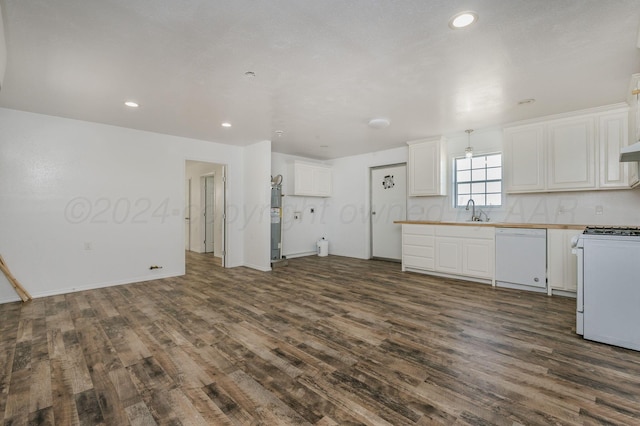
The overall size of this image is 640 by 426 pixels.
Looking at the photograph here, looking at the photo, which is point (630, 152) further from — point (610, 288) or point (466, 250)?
point (466, 250)

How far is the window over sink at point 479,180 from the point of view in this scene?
4738 mm

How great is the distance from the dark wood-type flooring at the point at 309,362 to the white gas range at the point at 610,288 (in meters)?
0.16

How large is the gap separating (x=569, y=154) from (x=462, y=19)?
3.16 metres

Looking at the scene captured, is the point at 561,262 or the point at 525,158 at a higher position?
the point at 525,158

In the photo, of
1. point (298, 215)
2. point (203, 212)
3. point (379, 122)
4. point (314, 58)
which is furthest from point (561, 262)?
point (203, 212)

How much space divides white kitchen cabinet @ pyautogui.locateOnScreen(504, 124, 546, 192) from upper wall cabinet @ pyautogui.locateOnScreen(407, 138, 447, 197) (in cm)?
97

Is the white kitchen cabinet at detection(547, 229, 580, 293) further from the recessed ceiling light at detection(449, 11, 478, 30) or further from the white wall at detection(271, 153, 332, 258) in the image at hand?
the white wall at detection(271, 153, 332, 258)

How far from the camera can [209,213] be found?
24.7ft

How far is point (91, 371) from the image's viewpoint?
2027 mm

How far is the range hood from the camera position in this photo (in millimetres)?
2354

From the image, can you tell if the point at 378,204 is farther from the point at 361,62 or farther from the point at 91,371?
the point at 91,371

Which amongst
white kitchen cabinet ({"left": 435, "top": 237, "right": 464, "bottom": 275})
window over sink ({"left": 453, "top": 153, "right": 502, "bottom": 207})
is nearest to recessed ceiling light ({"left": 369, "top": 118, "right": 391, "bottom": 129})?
window over sink ({"left": 453, "top": 153, "right": 502, "bottom": 207})

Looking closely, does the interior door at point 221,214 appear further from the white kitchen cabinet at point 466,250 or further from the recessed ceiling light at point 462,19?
the recessed ceiling light at point 462,19

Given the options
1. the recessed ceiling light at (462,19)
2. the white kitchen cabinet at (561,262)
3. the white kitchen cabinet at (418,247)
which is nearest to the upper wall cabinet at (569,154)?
the white kitchen cabinet at (561,262)
